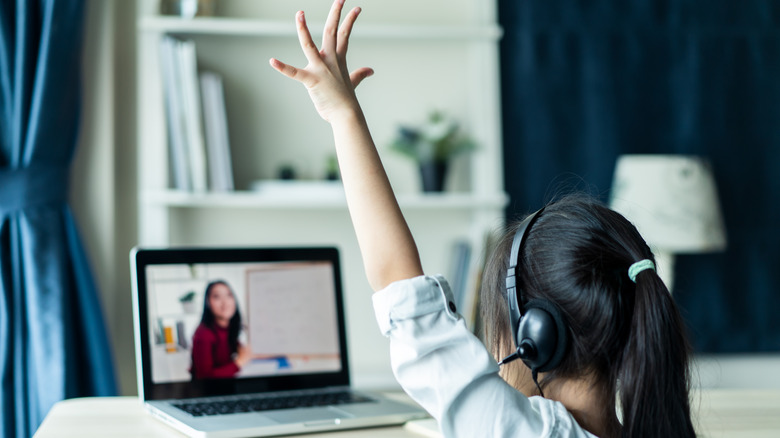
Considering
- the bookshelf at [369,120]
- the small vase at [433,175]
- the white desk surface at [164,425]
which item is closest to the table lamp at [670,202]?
the bookshelf at [369,120]

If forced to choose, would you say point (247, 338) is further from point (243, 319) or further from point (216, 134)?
point (216, 134)

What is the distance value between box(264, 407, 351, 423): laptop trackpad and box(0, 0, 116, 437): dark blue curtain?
39.3 inches

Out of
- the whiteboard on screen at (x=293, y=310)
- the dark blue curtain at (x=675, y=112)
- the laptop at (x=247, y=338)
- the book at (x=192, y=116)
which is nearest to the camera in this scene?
the laptop at (x=247, y=338)

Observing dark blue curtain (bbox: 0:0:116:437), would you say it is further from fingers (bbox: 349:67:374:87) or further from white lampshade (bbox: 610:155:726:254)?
white lampshade (bbox: 610:155:726:254)

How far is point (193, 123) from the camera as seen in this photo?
2.00 m

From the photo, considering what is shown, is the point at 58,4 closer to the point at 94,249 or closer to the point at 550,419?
the point at 94,249

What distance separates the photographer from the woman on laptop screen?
1.18 meters

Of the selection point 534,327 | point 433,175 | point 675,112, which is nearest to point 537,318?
point 534,327

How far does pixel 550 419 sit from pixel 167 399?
637 millimetres

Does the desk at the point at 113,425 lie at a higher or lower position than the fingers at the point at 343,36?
lower

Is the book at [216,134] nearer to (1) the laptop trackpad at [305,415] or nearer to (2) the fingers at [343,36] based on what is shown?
(1) the laptop trackpad at [305,415]

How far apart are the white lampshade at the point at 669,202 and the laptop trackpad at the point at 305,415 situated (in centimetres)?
126

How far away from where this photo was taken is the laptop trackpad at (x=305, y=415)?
1.02 meters

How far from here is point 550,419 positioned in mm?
734
